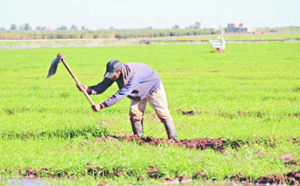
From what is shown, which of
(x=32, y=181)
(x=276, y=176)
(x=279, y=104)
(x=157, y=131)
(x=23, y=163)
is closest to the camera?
(x=276, y=176)

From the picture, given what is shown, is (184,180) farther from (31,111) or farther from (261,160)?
(31,111)

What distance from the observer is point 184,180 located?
261 inches

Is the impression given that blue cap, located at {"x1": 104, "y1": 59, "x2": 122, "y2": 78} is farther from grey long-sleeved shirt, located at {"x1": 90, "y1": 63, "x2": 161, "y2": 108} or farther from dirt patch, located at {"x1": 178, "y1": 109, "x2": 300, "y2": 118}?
dirt patch, located at {"x1": 178, "y1": 109, "x2": 300, "y2": 118}

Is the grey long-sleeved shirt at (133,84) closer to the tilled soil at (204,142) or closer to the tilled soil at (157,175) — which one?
the tilled soil at (204,142)

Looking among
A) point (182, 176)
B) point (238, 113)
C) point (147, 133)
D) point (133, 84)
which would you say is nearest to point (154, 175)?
point (182, 176)

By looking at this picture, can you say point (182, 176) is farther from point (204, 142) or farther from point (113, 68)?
point (113, 68)

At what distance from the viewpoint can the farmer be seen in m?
7.66

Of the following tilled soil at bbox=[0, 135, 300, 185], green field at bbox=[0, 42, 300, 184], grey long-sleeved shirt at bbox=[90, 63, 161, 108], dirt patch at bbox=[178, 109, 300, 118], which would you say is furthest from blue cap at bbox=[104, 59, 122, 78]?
dirt patch at bbox=[178, 109, 300, 118]

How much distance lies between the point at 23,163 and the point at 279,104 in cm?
736

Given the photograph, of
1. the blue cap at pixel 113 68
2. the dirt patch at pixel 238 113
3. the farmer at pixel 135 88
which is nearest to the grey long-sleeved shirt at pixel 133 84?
the farmer at pixel 135 88

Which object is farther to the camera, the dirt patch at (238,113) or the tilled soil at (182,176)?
the dirt patch at (238,113)

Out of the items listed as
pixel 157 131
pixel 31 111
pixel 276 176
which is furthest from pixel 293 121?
pixel 31 111

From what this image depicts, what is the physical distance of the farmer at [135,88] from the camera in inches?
302

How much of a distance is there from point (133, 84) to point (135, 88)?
24cm
